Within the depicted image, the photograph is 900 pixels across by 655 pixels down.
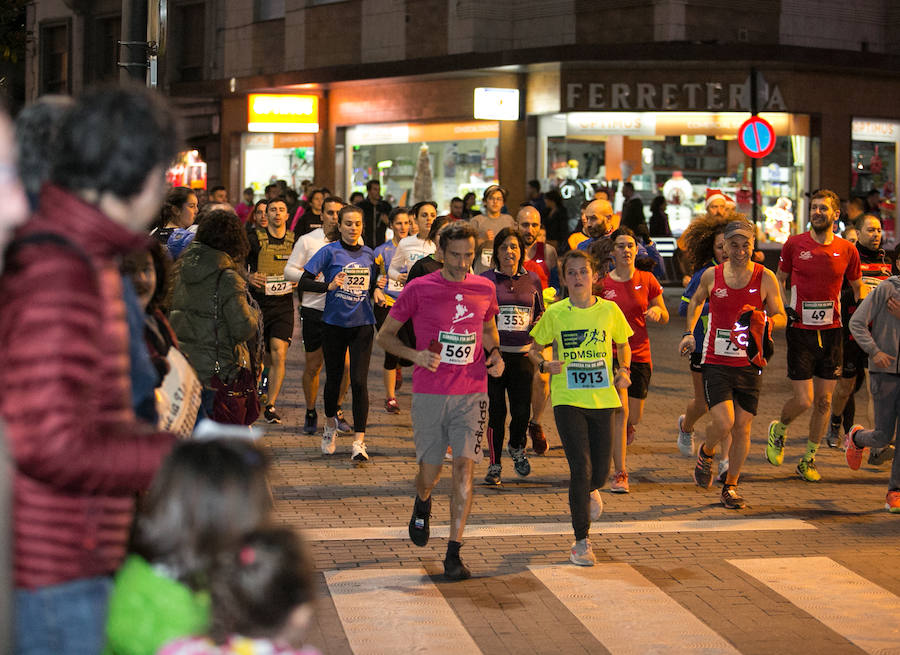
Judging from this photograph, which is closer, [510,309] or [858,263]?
[510,309]

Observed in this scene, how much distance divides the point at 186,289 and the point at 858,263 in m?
5.98

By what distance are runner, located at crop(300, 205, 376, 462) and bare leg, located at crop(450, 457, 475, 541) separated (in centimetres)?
360

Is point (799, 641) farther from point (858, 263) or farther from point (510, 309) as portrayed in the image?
point (858, 263)

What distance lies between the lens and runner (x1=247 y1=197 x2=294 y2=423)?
41.8ft

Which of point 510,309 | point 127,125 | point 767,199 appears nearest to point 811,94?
point 767,199

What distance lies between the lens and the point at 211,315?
7.85 metres

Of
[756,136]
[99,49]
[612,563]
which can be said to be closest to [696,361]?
[612,563]

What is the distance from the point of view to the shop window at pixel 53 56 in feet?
148

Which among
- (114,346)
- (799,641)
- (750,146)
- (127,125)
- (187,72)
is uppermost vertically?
(187,72)

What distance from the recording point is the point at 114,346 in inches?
109

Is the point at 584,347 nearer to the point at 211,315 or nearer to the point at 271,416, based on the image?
the point at 211,315

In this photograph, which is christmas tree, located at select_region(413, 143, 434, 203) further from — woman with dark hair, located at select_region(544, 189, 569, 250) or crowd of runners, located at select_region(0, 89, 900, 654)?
crowd of runners, located at select_region(0, 89, 900, 654)

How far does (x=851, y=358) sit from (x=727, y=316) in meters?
2.88

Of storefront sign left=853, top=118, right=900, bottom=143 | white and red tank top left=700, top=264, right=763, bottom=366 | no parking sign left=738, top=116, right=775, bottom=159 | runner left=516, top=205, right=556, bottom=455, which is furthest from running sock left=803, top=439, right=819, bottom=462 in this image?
storefront sign left=853, top=118, right=900, bottom=143
